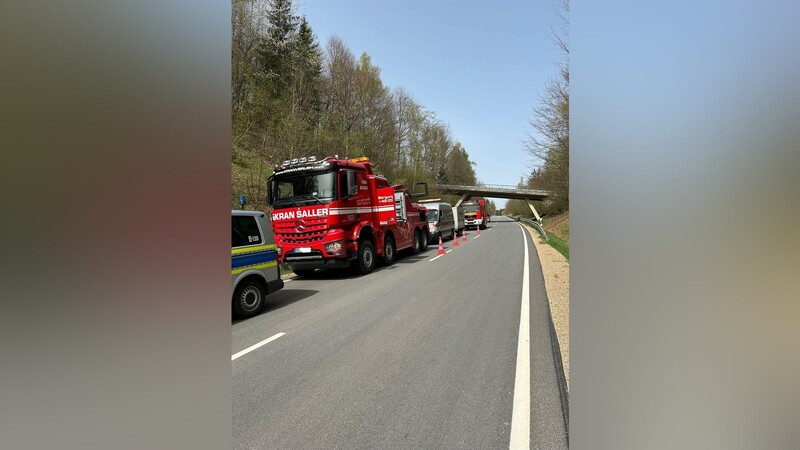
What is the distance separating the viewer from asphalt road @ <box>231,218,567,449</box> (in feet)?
8.05

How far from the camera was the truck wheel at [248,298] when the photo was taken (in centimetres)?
564

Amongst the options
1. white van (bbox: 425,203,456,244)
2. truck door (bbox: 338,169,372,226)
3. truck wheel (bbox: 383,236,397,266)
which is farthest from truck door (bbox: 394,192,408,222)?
white van (bbox: 425,203,456,244)

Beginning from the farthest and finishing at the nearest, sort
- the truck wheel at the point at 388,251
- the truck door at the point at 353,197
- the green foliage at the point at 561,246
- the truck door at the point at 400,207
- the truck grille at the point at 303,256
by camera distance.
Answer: the truck door at the point at 400,207, the green foliage at the point at 561,246, the truck wheel at the point at 388,251, the truck door at the point at 353,197, the truck grille at the point at 303,256

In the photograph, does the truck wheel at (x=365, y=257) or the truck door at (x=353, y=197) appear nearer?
the truck door at (x=353, y=197)

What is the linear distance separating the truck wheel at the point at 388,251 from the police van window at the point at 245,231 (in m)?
5.16

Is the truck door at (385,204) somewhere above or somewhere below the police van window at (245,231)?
above

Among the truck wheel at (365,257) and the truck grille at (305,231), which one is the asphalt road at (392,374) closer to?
the truck grille at (305,231)

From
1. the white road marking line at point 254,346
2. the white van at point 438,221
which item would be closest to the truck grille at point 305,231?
the white road marking line at point 254,346

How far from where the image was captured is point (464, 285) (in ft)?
24.4

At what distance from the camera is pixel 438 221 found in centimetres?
1908

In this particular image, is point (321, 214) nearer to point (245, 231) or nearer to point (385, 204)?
point (385, 204)

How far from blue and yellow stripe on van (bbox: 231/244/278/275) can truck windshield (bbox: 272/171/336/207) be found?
252cm

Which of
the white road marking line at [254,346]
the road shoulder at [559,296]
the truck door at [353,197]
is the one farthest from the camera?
the truck door at [353,197]
